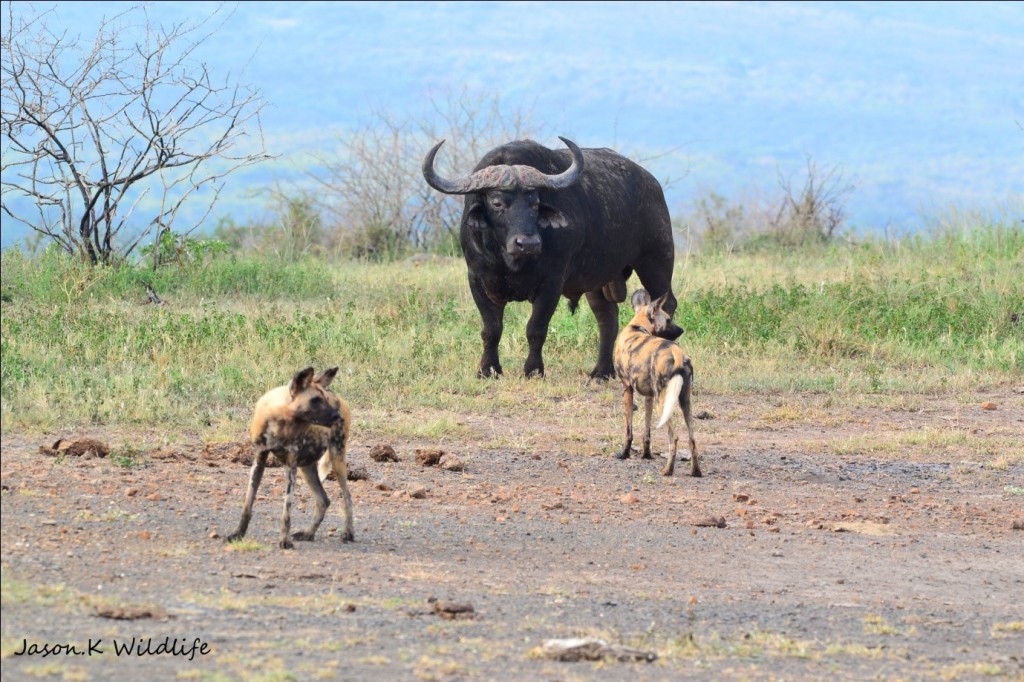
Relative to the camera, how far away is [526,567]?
703 centimetres

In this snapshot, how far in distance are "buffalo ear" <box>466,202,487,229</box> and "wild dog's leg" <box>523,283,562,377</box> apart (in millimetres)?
767

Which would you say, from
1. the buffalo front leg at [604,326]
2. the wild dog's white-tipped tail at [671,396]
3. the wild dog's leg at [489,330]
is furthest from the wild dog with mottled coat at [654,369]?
the buffalo front leg at [604,326]

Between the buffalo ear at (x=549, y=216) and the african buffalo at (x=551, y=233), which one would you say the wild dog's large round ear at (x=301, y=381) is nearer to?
the african buffalo at (x=551, y=233)

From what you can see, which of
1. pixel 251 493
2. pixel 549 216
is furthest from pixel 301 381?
pixel 549 216

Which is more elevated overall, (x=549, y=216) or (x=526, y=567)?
(x=549, y=216)

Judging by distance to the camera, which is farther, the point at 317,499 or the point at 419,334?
the point at 419,334

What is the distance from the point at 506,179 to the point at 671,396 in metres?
3.76

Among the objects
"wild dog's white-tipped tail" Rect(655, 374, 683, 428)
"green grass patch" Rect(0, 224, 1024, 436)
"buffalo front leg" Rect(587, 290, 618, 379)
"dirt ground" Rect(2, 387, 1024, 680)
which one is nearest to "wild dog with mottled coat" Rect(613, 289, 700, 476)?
"wild dog's white-tipped tail" Rect(655, 374, 683, 428)

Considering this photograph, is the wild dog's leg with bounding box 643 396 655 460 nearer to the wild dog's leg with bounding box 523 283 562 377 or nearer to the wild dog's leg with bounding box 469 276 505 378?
the wild dog's leg with bounding box 523 283 562 377

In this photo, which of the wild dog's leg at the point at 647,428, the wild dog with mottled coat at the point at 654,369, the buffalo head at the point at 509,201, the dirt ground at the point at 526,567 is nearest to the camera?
the dirt ground at the point at 526,567

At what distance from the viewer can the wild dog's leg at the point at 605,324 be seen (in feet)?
43.5

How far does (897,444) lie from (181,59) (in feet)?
30.0

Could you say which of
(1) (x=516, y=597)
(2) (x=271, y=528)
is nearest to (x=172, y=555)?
(2) (x=271, y=528)

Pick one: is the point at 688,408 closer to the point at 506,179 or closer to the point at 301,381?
the point at 301,381
